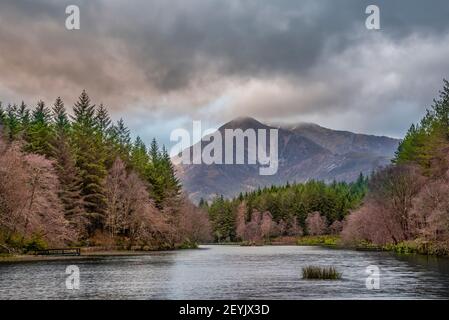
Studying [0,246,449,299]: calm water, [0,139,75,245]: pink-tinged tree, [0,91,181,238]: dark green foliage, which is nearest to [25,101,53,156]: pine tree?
[0,91,181,238]: dark green foliage

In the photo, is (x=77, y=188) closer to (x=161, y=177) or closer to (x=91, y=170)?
(x=91, y=170)

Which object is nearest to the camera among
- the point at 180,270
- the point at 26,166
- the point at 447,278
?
the point at 447,278

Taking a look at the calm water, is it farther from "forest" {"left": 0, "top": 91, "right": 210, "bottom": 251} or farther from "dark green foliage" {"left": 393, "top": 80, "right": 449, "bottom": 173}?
"dark green foliage" {"left": 393, "top": 80, "right": 449, "bottom": 173}

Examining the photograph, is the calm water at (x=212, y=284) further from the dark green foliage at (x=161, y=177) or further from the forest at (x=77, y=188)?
Answer: the dark green foliage at (x=161, y=177)

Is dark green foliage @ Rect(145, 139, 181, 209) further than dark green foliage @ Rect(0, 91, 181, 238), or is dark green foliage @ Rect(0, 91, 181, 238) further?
dark green foliage @ Rect(145, 139, 181, 209)

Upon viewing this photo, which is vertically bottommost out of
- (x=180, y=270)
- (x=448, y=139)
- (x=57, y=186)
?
(x=180, y=270)

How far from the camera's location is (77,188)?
3880 inches

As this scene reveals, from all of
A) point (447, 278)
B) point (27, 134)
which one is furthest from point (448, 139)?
point (27, 134)

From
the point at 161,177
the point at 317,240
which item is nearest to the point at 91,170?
the point at 161,177

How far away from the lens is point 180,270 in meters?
54.1

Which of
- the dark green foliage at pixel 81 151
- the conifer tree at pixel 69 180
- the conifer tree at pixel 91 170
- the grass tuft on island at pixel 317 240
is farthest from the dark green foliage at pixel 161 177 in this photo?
the grass tuft on island at pixel 317 240

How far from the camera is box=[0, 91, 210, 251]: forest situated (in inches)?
2798

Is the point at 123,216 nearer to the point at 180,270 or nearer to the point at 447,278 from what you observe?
the point at 180,270
